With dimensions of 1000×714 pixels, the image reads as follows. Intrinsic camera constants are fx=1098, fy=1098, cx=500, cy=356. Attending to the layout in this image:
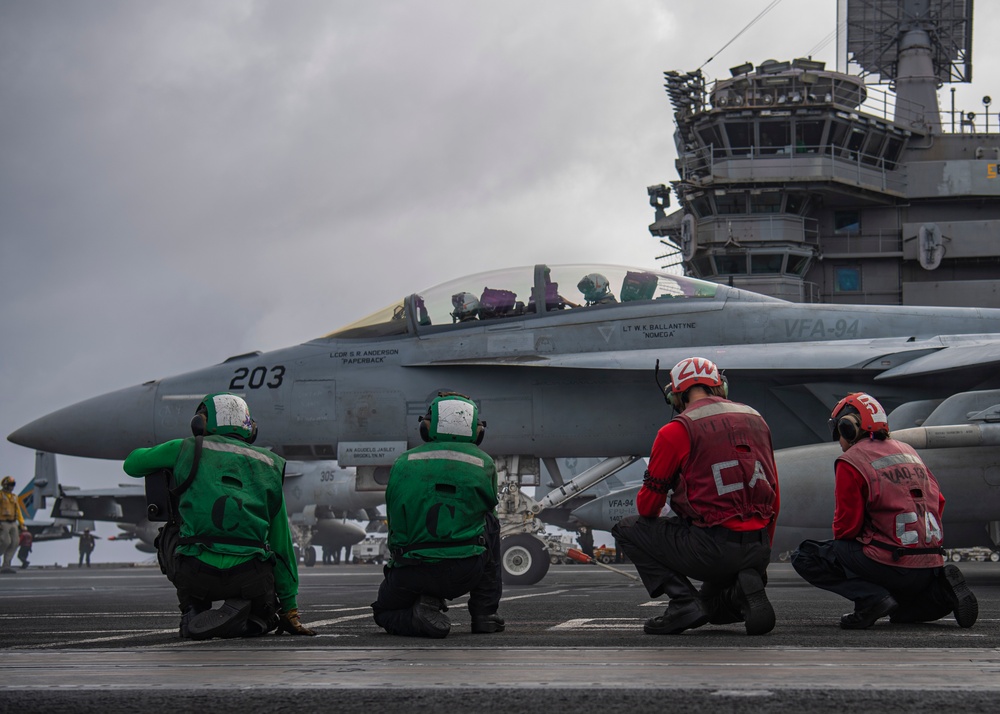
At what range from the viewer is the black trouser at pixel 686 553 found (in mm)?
5719

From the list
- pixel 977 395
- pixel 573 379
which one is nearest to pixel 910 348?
pixel 977 395

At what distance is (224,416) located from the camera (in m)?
5.82

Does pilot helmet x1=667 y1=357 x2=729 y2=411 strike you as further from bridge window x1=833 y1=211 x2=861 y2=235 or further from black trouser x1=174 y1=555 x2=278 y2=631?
bridge window x1=833 y1=211 x2=861 y2=235

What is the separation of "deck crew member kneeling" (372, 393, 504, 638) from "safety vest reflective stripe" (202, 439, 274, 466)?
2.29 feet

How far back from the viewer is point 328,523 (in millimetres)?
45469

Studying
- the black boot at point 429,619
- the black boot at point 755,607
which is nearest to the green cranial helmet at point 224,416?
the black boot at point 429,619

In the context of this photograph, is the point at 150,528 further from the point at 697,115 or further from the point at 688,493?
the point at 688,493

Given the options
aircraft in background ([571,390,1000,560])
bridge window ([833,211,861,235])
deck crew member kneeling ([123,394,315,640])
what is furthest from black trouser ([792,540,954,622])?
bridge window ([833,211,861,235])

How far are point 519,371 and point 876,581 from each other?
7.08 metres

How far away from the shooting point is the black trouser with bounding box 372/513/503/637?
19.0 feet

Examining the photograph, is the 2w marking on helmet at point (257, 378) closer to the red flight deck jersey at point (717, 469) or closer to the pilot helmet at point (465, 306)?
the pilot helmet at point (465, 306)

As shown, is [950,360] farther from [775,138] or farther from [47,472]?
[47,472]

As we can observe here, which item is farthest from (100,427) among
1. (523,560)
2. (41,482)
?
(41,482)

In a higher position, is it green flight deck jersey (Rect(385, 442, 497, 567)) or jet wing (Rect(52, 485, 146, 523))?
green flight deck jersey (Rect(385, 442, 497, 567))
